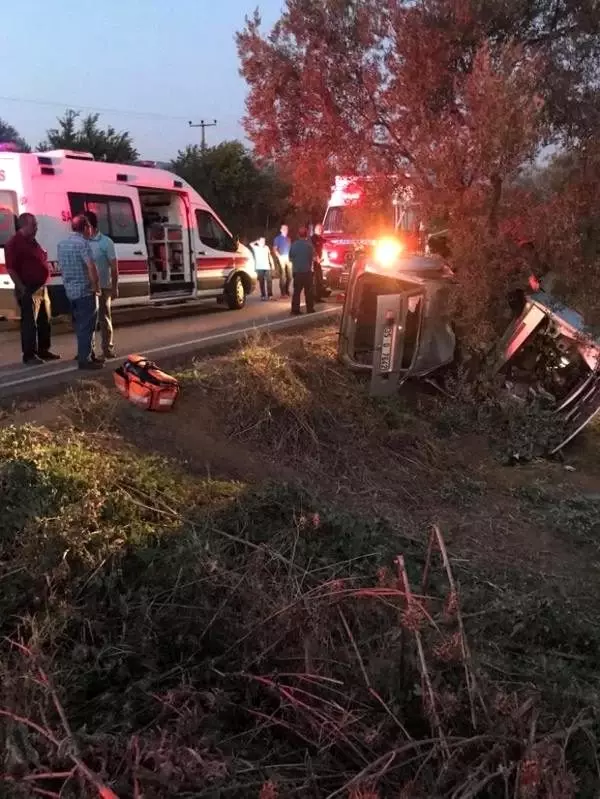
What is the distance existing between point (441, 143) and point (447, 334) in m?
2.34

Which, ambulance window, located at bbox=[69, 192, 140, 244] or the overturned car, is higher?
ambulance window, located at bbox=[69, 192, 140, 244]

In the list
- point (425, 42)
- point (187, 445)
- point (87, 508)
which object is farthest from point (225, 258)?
point (87, 508)

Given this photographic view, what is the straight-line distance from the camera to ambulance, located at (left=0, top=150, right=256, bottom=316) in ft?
36.3

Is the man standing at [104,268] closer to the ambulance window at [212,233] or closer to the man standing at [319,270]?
the ambulance window at [212,233]

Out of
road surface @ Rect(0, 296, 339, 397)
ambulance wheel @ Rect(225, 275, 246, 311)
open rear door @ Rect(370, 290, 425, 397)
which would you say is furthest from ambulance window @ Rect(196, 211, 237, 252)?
open rear door @ Rect(370, 290, 425, 397)

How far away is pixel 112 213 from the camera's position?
40.9 feet

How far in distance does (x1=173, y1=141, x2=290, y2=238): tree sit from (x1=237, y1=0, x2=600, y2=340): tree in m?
26.6

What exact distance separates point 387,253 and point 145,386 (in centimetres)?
444

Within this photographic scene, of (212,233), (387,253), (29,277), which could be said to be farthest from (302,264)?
(29,277)

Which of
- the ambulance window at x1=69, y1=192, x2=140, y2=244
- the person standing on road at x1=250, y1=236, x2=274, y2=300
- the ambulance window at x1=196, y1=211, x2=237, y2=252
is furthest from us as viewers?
the person standing on road at x1=250, y1=236, x2=274, y2=300

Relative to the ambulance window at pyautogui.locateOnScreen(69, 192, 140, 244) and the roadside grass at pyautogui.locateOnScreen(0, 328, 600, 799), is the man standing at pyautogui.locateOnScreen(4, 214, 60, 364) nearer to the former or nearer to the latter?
the roadside grass at pyautogui.locateOnScreen(0, 328, 600, 799)

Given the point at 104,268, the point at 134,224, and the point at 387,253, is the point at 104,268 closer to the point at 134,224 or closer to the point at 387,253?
the point at 387,253

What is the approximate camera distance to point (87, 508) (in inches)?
168

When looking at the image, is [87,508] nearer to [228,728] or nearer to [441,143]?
[228,728]
